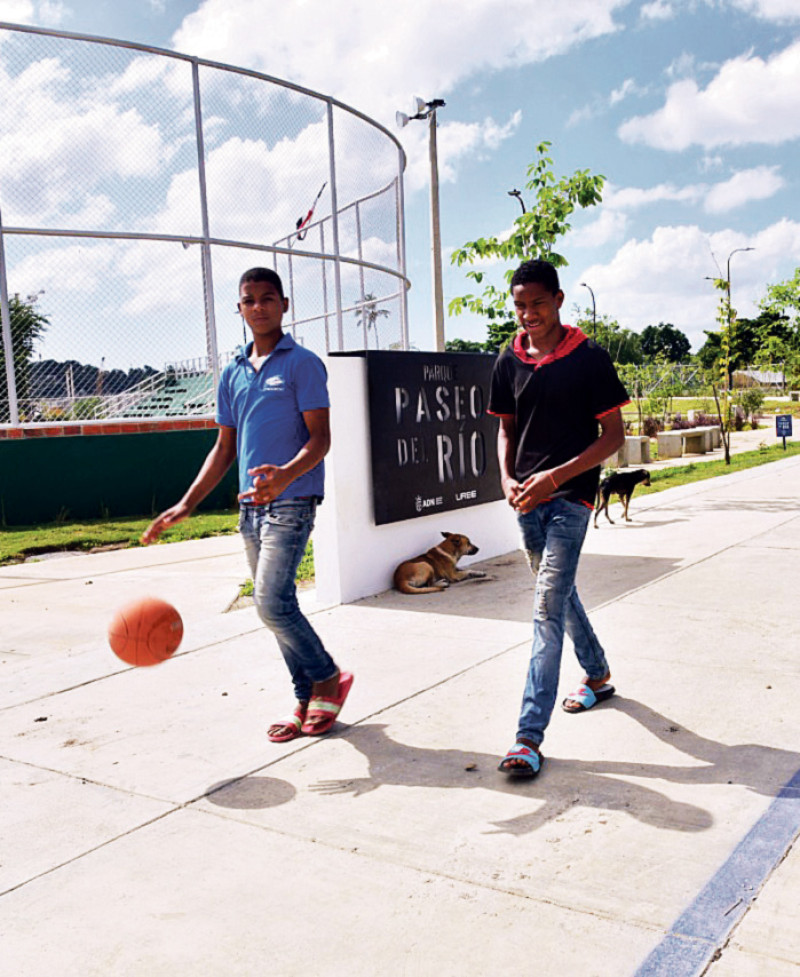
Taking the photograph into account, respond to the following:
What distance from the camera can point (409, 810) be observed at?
10.9 ft

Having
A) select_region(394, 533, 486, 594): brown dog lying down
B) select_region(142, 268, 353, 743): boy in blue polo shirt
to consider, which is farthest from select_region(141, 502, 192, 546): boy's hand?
select_region(394, 533, 486, 594): brown dog lying down

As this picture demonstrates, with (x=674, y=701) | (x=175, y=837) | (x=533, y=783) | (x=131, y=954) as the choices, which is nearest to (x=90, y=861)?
(x=175, y=837)

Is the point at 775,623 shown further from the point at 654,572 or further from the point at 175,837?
Result: the point at 175,837

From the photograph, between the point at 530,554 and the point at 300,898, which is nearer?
the point at 300,898

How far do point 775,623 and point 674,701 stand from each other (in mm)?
1717

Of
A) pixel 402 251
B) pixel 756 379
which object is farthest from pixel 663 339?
pixel 402 251

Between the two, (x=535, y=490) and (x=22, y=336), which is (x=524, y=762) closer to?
(x=535, y=490)

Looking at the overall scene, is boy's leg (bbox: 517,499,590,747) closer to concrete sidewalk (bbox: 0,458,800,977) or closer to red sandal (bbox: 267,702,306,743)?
concrete sidewalk (bbox: 0,458,800,977)

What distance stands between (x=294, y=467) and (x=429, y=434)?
3.98 m

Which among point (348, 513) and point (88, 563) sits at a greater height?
point (348, 513)

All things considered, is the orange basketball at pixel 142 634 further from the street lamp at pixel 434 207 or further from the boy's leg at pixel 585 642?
the street lamp at pixel 434 207

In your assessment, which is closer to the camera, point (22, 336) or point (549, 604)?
point (549, 604)

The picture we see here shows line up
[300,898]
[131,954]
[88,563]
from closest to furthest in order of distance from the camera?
[131,954] → [300,898] → [88,563]

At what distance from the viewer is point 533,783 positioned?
3.49 meters
